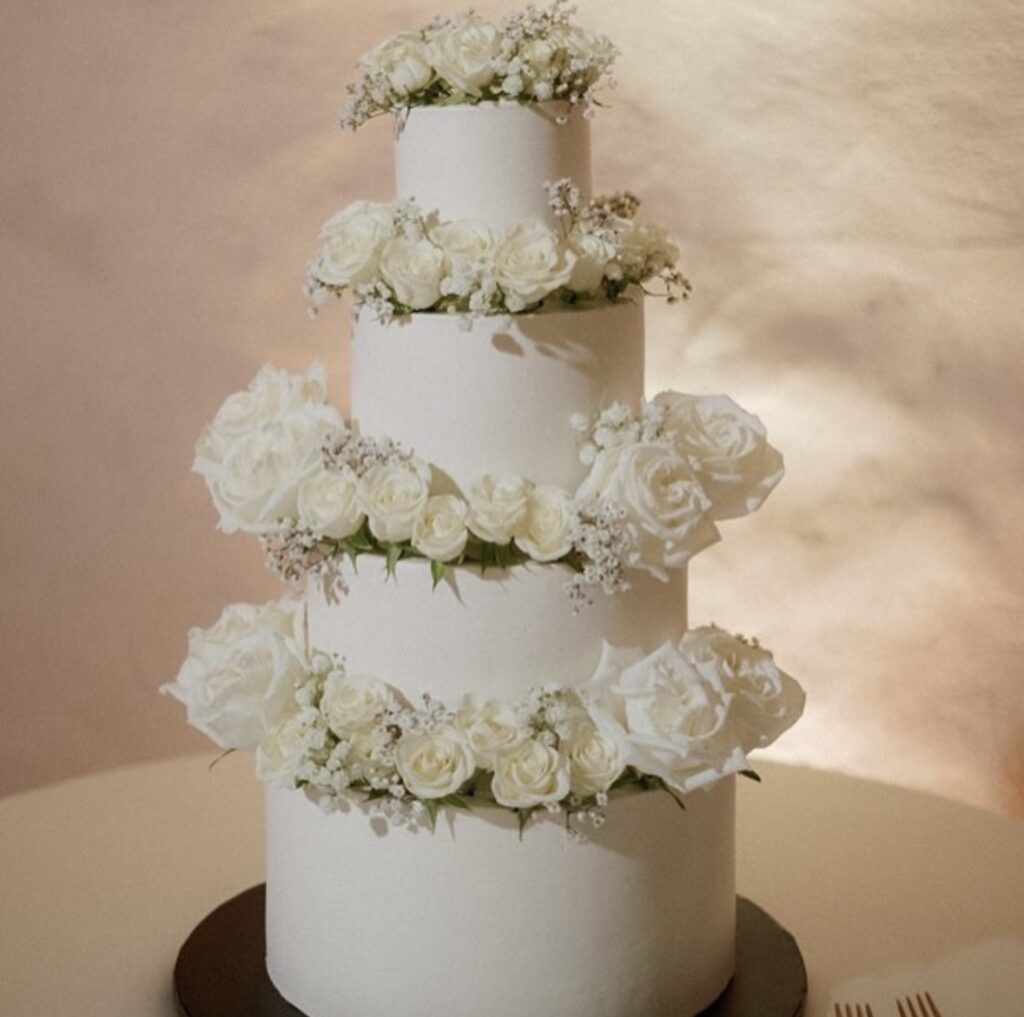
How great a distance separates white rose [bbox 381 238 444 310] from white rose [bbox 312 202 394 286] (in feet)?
0.05

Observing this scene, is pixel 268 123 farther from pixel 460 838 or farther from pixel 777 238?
pixel 460 838

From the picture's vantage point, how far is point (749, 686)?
2.35m

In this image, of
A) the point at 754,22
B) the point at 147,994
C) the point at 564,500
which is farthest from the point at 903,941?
the point at 754,22

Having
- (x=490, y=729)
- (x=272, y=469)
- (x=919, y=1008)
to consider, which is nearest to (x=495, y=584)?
(x=490, y=729)

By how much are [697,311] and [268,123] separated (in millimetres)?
1005

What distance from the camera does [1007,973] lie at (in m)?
2.47

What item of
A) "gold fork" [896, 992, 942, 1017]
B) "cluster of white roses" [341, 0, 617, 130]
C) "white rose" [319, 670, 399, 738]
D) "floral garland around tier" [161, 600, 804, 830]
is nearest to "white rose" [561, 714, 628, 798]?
"floral garland around tier" [161, 600, 804, 830]

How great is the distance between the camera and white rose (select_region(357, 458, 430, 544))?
2207mm

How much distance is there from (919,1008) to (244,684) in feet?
2.93

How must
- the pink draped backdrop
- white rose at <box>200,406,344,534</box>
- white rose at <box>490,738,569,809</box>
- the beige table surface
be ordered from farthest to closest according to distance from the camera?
1. the pink draped backdrop
2. the beige table surface
3. white rose at <box>200,406,344,534</box>
4. white rose at <box>490,738,569,809</box>

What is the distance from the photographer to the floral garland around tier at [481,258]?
2.20 m

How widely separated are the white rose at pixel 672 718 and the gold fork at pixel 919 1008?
0.39 meters

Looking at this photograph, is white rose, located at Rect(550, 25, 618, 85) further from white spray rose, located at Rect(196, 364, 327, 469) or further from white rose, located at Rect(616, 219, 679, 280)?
white spray rose, located at Rect(196, 364, 327, 469)

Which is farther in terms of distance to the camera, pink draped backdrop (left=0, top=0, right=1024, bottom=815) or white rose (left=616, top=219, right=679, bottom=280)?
pink draped backdrop (left=0, top=0, right=1024, bottom=815)
